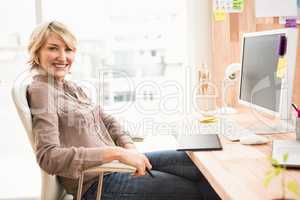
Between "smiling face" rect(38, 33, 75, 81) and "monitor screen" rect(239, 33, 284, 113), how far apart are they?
0.88 m

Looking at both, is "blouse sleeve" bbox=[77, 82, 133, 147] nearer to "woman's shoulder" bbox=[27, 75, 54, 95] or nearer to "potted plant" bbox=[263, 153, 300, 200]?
"woman's shoulder" bbox=[27, 75, 54, 95]

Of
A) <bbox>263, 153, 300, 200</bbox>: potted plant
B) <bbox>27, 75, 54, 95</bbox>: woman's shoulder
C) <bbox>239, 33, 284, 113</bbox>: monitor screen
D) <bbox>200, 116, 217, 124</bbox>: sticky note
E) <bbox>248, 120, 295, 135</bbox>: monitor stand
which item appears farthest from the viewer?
<bbox>200, 116, 217, 124</bbox>: sticky note

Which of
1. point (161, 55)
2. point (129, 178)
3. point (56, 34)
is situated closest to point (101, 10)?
point (161, 55)

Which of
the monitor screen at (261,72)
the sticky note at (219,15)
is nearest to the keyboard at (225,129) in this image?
the monitor screen at (261,72)

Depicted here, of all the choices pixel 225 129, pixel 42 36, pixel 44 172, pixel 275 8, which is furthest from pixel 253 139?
pixel 275 8

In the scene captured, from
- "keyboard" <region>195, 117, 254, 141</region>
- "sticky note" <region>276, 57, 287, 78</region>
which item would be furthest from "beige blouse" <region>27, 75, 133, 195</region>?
"sticky note" <region>276, 57, 287, 78</region>

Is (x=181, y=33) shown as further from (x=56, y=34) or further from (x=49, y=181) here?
(x=49, y=181)

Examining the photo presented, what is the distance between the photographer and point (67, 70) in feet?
5.59

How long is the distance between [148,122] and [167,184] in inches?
44.0

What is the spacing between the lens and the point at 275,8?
2.26 metres

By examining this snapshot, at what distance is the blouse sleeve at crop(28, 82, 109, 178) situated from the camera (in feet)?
4.36

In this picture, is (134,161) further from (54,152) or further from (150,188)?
(54,152)

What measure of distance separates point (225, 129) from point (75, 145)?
0.69 meters

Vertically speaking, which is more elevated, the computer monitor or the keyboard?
the computer monitor
